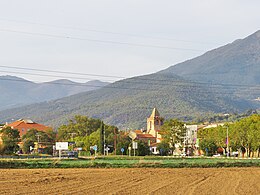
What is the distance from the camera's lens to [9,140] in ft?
367

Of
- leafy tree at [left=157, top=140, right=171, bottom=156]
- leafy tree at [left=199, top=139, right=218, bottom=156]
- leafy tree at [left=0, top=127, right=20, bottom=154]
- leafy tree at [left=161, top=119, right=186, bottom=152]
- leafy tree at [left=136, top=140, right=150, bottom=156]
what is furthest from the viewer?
leafy tree at [left=157, top=140, right=171, bottom=156]

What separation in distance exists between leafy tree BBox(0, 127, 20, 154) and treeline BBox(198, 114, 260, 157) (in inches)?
1647

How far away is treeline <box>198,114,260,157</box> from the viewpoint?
10569 centimetres

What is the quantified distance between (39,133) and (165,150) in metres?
32.1

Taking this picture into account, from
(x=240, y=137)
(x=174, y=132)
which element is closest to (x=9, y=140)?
(x=174, y=132)

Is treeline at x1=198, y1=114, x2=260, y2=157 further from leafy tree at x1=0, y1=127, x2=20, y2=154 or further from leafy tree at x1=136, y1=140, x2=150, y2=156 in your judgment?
leafy tree at x1=0, y1=127, x2=20, y2=154

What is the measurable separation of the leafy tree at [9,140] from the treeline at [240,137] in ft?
137

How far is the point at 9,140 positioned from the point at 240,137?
45130 mm

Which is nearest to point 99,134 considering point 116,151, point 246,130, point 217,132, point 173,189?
point 116,151

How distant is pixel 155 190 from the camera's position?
27.2m

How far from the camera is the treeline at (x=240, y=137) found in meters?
106

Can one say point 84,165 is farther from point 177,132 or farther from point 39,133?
point 39,133

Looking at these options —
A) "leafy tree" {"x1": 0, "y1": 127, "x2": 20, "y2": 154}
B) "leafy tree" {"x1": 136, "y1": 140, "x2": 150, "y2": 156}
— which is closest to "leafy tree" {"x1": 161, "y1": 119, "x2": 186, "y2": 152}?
"leafy tree" {"x1": 136, "y1": 140, "x2": 150, "y2": 156}

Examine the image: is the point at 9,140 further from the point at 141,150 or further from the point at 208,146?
the point at 208,146
